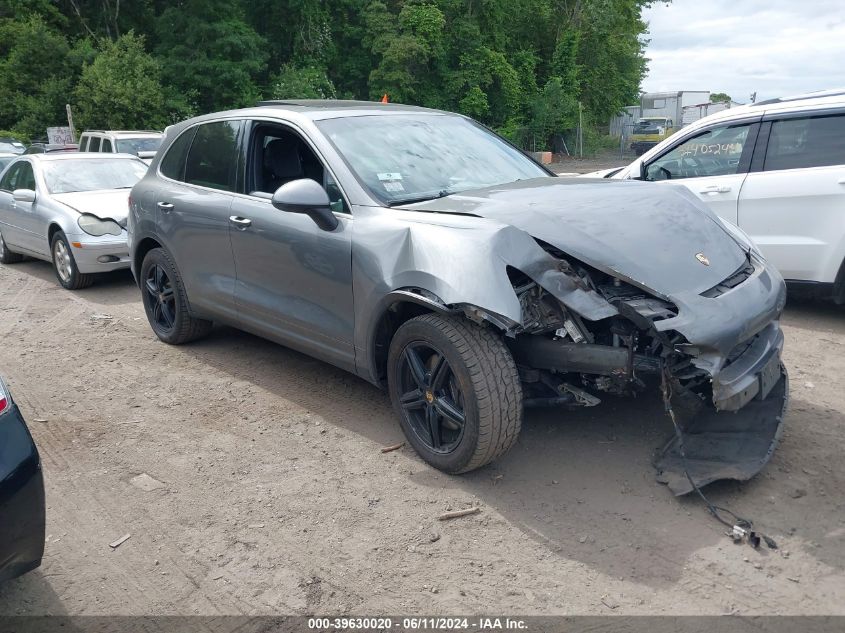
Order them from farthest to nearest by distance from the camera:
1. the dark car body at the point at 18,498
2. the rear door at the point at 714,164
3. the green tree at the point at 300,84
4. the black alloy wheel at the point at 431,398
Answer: the green tree at the point at 300,84, the rear door at the point at 714,164, the black alloy wheel at the point at 431,398, the dark car body at the point at 18,498

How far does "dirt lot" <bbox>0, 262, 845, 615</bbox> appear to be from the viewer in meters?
2.92

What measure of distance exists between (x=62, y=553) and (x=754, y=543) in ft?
9.84

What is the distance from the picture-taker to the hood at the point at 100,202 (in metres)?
8.61

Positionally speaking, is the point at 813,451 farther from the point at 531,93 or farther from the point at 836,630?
the point at 531,93

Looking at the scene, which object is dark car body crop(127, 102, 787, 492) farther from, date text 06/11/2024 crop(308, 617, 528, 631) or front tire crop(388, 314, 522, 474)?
date text 06/11/2024 crop(308, 617, 528, 631)

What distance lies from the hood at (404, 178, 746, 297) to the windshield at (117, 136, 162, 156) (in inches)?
515

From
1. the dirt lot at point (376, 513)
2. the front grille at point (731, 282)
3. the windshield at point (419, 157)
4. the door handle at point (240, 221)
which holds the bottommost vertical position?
the dirt lot at point (376, 513)

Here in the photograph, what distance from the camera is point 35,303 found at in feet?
26.7

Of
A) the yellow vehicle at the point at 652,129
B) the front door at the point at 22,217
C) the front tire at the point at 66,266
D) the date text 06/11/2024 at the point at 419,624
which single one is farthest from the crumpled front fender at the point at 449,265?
the yellow vehicle at the point at 652,129

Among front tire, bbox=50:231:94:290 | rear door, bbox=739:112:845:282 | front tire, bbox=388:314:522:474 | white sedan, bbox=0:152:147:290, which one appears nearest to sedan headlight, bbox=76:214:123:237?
white sedan, bbox=0:152:147:290

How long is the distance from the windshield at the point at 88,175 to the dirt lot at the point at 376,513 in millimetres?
4878

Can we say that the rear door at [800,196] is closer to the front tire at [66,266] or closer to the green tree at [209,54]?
the front tire at [66,266]

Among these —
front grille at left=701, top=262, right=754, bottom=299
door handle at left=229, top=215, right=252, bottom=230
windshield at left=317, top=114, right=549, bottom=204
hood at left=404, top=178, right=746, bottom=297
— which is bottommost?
front grille at left=701, top=262, right=754, bottom=299

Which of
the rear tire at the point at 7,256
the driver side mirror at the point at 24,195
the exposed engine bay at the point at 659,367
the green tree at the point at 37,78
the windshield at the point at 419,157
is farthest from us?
the green tree at the point at 37,78
